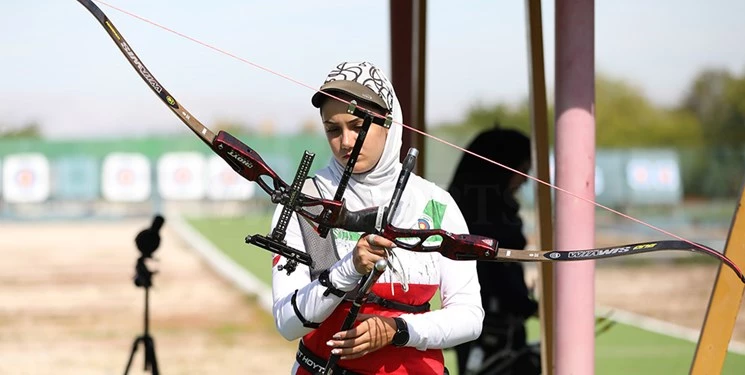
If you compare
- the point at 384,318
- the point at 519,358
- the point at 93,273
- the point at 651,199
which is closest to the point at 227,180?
the point at 651,199

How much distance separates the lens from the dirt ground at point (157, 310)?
6.96 metres

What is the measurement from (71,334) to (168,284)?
354cm

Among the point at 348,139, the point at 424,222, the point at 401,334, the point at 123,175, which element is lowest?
the point at 123,175

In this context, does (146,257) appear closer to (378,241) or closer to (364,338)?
(364,338)

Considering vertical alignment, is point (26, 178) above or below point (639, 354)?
below

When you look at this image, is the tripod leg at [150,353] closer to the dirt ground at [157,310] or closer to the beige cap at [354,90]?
the dirt ground at [157,310]

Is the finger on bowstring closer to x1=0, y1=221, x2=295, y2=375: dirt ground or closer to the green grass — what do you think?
x1=0, y1=221, x2=295, y2=375: dirt ground

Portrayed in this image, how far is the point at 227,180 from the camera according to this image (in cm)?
2638

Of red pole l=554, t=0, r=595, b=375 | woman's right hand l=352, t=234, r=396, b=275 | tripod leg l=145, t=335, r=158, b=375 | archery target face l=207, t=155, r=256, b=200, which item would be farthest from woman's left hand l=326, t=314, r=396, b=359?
archery target face l=207, t=155, r=256, b=200

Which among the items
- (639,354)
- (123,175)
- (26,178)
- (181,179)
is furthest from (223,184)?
(639,354)

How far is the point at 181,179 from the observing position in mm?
26875

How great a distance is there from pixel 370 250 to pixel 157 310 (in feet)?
26.9

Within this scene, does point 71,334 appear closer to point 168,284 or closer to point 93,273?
point 168,284

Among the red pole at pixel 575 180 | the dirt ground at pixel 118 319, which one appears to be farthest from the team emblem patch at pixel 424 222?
the dirt ground at pixel 118 319
